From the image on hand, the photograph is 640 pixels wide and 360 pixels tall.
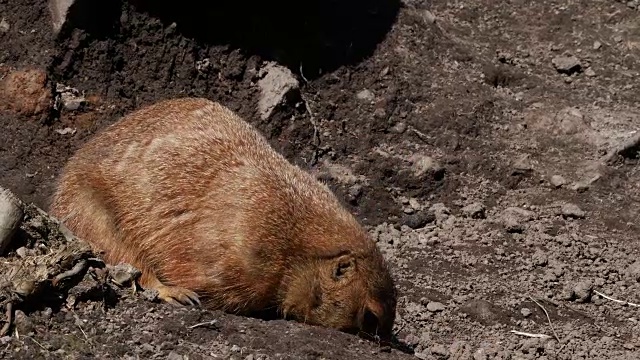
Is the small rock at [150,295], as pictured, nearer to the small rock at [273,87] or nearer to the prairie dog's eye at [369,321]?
the prairie dog's eye at [369,321]

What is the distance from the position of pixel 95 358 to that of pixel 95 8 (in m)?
4.69

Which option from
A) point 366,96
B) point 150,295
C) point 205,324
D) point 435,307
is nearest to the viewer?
point 205,324

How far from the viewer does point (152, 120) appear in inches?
303

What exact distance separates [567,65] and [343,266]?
16.7 ft

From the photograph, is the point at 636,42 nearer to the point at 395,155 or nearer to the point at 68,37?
the point at 395,155

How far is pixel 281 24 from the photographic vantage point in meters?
10.1

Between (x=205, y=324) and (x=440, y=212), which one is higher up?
(x=205, y=324)

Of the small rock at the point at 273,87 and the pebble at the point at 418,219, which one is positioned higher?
the small rock at the point at 273,87

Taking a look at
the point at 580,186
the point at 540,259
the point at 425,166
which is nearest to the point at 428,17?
the point at 425,166

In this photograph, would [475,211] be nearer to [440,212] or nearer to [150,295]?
[440,212]

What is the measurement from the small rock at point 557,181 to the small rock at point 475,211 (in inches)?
31.2

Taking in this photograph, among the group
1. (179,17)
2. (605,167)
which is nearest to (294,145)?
(179,17)

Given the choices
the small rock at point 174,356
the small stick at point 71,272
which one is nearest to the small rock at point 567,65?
the small stick at point 71,272

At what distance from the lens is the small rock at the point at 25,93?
911 cm
